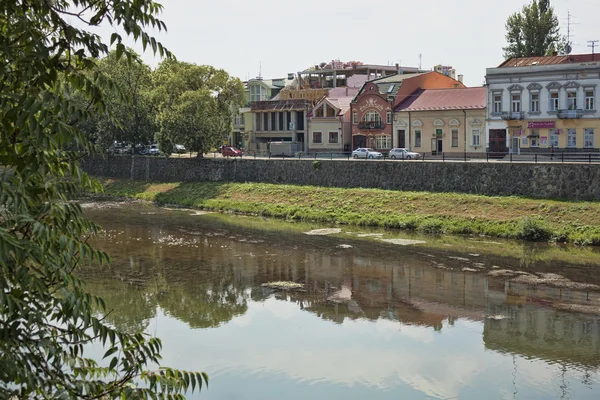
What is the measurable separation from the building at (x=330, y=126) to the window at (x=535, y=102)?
20281 mm

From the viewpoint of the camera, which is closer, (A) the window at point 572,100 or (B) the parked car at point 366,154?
(A) the window at point 572,100

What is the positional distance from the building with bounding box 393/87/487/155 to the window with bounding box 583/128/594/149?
27.4ft

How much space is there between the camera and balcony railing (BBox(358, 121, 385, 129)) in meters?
69.3

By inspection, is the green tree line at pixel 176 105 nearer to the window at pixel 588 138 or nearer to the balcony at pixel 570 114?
the balcony at pixel 570 114

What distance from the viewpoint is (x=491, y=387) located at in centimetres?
1827

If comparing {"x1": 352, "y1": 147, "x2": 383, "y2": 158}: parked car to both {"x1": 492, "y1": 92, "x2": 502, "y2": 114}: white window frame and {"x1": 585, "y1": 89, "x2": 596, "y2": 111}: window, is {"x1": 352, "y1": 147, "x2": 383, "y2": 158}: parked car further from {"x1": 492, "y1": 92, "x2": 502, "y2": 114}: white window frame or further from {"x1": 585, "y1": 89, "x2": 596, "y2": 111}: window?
{"x1": 585, "y1": 89, "x2": 596, "y2": 111}: window

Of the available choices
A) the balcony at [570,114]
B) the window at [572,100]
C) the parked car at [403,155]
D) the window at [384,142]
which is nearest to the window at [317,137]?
the window at [384,142]

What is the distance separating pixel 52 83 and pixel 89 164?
2760 inches

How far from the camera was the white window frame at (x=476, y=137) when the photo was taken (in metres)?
62.3

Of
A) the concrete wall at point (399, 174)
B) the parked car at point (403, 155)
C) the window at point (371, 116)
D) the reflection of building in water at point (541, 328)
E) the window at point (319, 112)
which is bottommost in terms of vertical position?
the reflection of building in water at point (541, 328)

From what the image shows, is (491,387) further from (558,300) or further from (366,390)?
(558,300)

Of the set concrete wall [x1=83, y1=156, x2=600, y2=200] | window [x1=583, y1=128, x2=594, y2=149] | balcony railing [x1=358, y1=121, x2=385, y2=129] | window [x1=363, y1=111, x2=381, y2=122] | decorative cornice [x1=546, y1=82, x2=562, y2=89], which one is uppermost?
decorative cornice [x1=546, y1=82, x2=562, y2=89]

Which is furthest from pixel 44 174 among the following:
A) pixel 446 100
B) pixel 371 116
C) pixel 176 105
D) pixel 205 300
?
pixel 371 116

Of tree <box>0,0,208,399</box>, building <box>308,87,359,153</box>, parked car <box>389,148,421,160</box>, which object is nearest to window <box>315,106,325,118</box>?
building <box>308,87,359,153</box>
